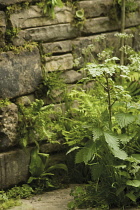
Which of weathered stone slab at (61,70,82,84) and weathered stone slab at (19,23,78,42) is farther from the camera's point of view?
weathered stone slab at (61,70,82,84)

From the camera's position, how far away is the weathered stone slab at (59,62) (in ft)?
18.5

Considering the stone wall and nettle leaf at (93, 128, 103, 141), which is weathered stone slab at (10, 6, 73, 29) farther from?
nettle leaf at (93, 128, 103, 141)

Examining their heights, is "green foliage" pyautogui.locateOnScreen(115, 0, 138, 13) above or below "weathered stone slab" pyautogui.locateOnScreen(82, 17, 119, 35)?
above

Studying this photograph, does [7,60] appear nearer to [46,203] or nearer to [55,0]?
[55,0]

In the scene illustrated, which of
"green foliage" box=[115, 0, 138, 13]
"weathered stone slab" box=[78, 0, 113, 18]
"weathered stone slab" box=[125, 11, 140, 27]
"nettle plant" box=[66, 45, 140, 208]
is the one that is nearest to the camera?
"nettle plant" box=[66, 45, 140, 208]

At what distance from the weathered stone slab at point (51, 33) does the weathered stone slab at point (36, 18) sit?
6 centimetres

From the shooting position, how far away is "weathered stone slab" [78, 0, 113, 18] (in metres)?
5.96

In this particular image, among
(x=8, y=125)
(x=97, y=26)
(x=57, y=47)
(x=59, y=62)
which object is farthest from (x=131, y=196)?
(x=97, y=26)

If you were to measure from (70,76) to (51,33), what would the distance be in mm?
688

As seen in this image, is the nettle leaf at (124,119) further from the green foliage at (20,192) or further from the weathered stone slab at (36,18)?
the weathered stone slab at (36,18)

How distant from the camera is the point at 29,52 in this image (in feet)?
17.7

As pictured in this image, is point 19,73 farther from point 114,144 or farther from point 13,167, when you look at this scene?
point 114,144

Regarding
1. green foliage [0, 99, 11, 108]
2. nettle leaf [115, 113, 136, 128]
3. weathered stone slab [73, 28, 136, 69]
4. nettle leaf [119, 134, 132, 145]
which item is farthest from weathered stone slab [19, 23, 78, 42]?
nettle leaf [119, 134, 132, 145]

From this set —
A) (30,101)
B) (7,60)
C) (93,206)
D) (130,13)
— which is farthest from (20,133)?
(130,13)
